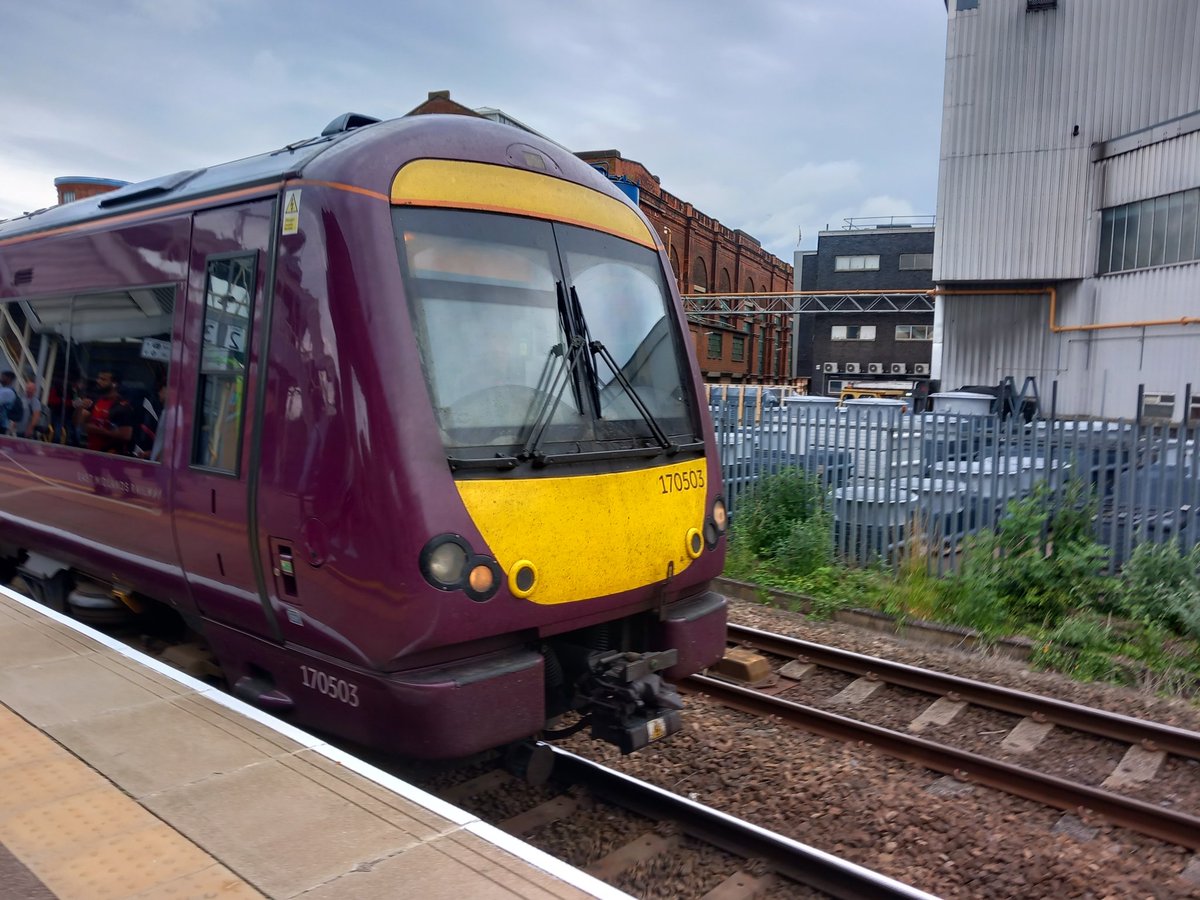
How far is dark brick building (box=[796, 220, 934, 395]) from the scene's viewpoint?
47031 mm

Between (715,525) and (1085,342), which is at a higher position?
(1085,342)

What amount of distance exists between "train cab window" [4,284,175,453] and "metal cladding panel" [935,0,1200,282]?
22175 millimetres

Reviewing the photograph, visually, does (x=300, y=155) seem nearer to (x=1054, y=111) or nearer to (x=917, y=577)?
(x=917, y=577)

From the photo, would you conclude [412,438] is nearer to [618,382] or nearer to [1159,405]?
[618,382]

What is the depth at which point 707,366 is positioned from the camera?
147 feet

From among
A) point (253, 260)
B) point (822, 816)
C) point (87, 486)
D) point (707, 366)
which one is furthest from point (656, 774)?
point (707, 366)

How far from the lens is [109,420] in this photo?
5004 mm

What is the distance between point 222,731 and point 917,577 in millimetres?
6372

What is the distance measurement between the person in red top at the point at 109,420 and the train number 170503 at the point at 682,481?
2860 mm

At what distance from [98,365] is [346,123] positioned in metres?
2.18

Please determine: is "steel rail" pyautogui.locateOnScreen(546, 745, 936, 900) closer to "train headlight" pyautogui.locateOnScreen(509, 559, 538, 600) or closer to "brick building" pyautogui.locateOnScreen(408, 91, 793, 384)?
"train headlight" pyautogui.locateOnScreen(509, 559, 538, 600)

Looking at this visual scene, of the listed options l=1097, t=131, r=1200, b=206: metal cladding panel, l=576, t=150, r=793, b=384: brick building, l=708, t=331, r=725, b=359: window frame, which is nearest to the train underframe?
l=1097, t=131, r=1200, b=206: metal cladding panel

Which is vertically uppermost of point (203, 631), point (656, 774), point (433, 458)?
point (433, 458)

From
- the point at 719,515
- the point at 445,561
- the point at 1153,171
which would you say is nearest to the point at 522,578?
the point at 445,561
